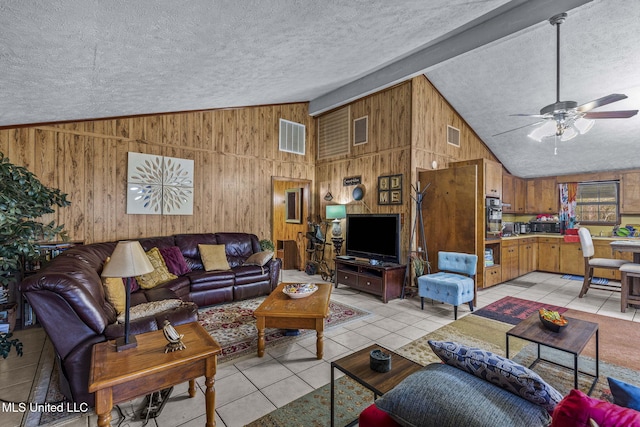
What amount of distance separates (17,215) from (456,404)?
321cm

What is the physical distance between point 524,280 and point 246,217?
5759mm

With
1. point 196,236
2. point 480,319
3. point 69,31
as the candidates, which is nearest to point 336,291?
point 480,319

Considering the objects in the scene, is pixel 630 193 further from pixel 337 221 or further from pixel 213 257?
pixel 213 257

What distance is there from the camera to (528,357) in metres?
2.73

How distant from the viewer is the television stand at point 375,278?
4.44 metres

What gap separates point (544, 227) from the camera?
273 inches

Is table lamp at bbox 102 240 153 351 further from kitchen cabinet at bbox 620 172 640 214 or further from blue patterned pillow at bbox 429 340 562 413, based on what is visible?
A: kitchen cabinet at bbox 620 172 640 214

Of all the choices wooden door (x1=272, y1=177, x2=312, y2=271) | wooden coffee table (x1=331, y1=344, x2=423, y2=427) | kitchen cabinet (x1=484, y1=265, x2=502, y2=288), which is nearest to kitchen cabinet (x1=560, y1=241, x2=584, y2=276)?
kitchen cabinet (x1=484, y1=265, x2=502, y2=288)

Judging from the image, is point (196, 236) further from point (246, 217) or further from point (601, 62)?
point (601, 62)

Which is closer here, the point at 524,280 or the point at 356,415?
the point at 356,415

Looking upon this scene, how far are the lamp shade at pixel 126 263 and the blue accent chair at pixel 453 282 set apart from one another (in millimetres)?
3383

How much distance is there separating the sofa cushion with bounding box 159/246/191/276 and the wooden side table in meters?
2.36

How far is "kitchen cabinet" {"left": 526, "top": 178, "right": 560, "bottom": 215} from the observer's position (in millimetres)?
6859

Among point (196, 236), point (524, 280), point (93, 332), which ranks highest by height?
point (196, 236)
